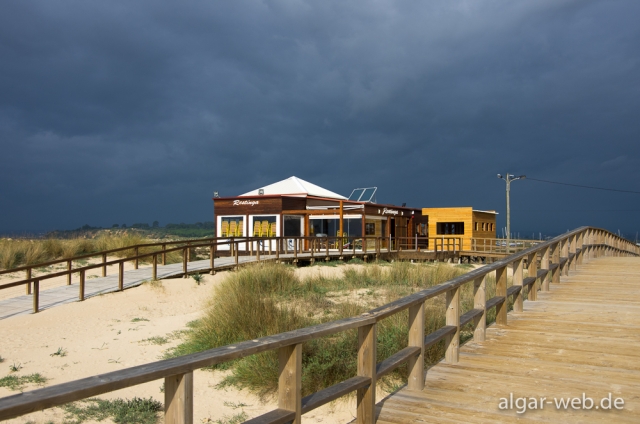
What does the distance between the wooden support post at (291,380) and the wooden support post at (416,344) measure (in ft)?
5.88

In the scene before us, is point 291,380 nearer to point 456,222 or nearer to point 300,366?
point 300,366

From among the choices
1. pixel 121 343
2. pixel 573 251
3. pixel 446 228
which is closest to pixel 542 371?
pixel 121 343

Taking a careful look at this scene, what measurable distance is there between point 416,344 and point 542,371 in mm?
1408

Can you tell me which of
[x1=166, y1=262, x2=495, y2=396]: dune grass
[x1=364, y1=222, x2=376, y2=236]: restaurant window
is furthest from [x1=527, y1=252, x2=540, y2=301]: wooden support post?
[x1=364, y1=222, x2=376, y2=236]: restaurant window

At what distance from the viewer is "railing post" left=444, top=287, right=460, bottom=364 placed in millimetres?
5516

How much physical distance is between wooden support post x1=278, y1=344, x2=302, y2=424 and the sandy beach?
3.72 m

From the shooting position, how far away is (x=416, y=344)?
186 inches

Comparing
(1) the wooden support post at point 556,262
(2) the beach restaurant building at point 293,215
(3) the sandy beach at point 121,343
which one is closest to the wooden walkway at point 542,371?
(3) the sandy beach at point 121,343

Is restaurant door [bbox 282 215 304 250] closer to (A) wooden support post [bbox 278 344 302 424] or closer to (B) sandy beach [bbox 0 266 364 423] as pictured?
(B) sandy beach [bbox 0 266 364 423]

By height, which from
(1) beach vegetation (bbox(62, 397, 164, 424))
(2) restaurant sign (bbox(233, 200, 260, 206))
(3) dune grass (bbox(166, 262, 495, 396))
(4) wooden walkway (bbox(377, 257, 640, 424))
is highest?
(2) restaurant sign (bbox(233, 200, 260, 206))

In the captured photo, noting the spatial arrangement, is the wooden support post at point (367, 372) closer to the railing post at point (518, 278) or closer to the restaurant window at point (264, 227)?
the railing post at point (518, 278)

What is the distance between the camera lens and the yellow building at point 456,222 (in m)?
39.3

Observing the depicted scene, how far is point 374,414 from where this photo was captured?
12.7 feet

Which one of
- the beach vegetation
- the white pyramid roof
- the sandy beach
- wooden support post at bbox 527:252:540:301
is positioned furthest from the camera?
the white pyramid roof
